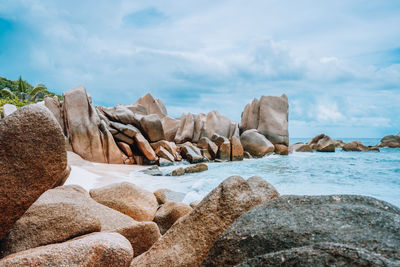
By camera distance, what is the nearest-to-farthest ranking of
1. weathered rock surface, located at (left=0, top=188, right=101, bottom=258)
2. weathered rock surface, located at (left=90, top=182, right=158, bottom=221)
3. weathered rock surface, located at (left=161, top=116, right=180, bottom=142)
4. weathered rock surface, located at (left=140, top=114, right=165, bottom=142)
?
weathered rock surface, located at (left=0, top=188, right=101, bottom=258), weathered rock surface, located at (left=90, top=182, right=158, bottom=221), weathered rock surface, located at (left=140, top=114, right=165, bottom=142), weathered rock surface, located at (left=161, top=116, right=180, bottom=142)

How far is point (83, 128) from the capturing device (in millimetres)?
14047

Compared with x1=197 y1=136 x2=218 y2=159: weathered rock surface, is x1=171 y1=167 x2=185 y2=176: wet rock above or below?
below

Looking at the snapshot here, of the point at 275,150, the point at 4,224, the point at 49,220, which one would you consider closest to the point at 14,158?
the point at 4,224

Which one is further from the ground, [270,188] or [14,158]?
[14,158]

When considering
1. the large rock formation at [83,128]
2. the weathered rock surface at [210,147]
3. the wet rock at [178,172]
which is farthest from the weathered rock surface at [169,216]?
the weathered rock surface at [210,147]

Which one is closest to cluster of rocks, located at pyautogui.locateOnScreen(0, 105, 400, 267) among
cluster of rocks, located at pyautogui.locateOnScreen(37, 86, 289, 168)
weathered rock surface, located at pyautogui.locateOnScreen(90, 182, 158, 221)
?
weathered rock surface, located at pyautogui.locateOnScreen(90, 182, 158, 221)

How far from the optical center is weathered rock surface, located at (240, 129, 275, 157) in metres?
23.3

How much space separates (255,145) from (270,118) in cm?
478

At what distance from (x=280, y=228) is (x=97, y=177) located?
9282 mm

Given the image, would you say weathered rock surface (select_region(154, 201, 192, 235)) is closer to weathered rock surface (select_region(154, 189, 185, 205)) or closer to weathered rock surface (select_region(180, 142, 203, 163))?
weathered rock surface (select_region(154, 189, 185, 205))

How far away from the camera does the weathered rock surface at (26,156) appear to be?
2209mm

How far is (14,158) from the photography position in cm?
222

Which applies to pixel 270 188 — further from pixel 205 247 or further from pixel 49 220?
pixel 49 220

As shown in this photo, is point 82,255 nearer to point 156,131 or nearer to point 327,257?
point 327,257
